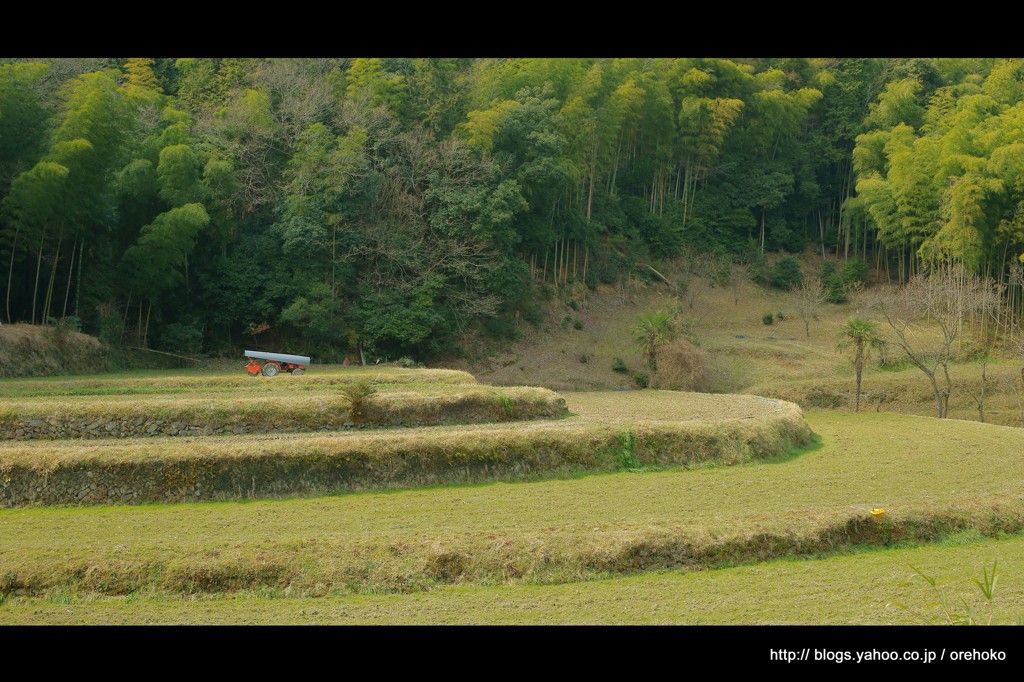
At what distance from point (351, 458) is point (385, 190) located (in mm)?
22971

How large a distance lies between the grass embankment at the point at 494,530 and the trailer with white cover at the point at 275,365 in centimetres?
1030

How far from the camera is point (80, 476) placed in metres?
13.0

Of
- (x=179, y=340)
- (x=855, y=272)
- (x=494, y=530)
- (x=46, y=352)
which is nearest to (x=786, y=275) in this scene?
(x=855, y=272)

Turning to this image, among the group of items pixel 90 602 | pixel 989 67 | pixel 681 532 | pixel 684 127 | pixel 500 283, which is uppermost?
pixel 989 67

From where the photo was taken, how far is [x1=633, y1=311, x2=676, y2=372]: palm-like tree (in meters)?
33.2

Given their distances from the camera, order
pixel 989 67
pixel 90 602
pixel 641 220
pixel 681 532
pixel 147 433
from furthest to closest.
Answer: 1. pixel 989 67
2. pixel 641 220
3. pixel 147 433
4. pixel 681 532
5. pixel 90 602

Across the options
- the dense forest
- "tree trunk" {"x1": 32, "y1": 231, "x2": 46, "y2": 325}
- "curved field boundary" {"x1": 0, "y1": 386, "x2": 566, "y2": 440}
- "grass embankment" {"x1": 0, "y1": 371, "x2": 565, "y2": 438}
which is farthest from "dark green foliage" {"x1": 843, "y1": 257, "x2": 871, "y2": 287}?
"tree trunk" {"x1": 32, "y1": 231, "x2": 46, "y2": 325}

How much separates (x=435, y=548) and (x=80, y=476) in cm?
642

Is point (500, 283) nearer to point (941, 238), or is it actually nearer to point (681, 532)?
point (941, 238)

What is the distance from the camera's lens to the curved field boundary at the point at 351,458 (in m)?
13.0

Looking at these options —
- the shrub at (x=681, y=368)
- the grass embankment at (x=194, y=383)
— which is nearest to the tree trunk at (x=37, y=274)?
the grass embankment at (x=194, y=383)

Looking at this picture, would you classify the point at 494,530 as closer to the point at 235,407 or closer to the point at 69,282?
the point at 235,407

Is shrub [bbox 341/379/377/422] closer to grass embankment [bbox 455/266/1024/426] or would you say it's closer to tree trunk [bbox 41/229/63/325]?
tree trunk [bbox 41/229/63/325]

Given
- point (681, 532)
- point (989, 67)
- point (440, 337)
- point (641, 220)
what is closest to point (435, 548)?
point (681, 532)
